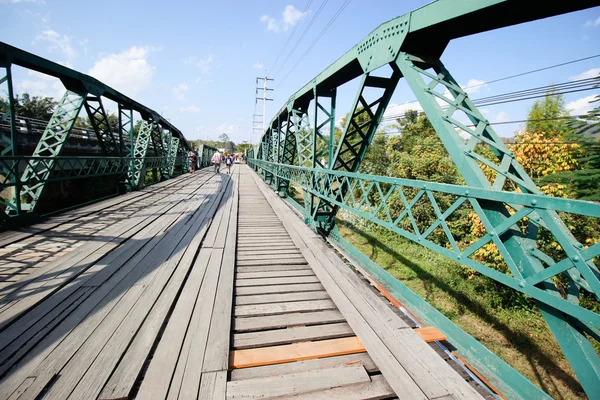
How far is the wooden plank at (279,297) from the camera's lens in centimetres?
303

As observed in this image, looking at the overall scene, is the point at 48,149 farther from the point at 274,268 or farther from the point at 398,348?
the point at 398,348

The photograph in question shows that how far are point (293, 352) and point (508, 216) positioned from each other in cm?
231

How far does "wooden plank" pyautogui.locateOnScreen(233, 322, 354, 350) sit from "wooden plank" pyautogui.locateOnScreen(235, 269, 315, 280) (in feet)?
3.85

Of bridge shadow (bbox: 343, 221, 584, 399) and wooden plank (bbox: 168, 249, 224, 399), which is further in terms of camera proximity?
bridge shadow (bbox: 343, 221, 584, 399)

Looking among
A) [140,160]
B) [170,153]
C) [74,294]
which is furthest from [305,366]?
[170,153]

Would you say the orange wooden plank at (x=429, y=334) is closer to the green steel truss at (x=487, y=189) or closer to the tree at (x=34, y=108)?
the green steel truss at (x=487, y=189)

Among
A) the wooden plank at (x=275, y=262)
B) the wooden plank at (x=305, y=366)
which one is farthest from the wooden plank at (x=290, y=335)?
the wooden plank at (x=275, y=262)

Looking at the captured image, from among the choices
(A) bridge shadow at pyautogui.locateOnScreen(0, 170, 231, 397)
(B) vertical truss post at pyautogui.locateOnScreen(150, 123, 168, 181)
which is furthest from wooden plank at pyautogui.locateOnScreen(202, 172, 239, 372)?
(B) vertical truss post at pyautogui.locateOnScreen(150, 123, 168, 181)

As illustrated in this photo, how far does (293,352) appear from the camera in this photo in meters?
2.27

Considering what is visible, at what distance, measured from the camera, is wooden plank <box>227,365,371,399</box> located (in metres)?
1.84

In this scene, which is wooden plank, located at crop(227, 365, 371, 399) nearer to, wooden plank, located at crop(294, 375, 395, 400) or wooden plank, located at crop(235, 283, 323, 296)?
wooden plank, located at crop(294, 375, 395, 400)

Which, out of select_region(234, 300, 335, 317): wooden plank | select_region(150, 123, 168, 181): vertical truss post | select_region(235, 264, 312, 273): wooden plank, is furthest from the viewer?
select_region(150, 123, 168, 181): vertical truss post

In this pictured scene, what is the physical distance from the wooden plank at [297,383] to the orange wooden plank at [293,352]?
16 centimetres

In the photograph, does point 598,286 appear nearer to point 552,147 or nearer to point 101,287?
point 101,287
